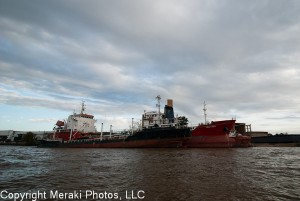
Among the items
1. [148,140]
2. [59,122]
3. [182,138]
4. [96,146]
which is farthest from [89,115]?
[182,138]

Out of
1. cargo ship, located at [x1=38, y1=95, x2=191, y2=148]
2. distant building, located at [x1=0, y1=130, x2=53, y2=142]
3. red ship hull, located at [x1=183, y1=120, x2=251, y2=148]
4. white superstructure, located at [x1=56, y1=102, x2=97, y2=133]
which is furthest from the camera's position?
distant building, located at [x1=0, y1=130, x2=53, y2=142]

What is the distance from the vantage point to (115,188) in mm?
8922

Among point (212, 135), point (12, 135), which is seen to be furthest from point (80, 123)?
point (12, 135)

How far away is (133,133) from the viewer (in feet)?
128

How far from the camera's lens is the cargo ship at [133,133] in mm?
34375

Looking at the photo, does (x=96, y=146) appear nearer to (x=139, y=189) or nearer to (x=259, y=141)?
(x=139, y=189)

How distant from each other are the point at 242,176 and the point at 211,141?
2325 centimetres

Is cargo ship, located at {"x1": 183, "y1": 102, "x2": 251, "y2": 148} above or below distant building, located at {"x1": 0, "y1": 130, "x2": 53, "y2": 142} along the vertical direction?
above

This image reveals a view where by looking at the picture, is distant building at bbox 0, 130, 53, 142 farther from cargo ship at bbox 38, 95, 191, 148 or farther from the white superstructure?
cargo ship at bbox 38, 95, 191, 148

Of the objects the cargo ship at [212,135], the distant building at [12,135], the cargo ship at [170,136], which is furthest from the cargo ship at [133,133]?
the distant building at [12,135]

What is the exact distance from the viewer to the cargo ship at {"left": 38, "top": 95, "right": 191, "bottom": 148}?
113 feet

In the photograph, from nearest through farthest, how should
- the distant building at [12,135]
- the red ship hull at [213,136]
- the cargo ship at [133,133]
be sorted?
the red ship hull at [213,136] → the cargo ship at [133,133] → the distant building at [12,135]

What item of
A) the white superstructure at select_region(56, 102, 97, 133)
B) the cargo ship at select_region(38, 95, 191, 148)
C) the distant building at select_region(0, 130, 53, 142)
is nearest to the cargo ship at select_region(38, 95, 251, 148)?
the cargo ship at select_region(38, 95, 191, 148)

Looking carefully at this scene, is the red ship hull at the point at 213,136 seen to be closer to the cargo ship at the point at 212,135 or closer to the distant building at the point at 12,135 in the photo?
the cargo ship at the point at 212,135
